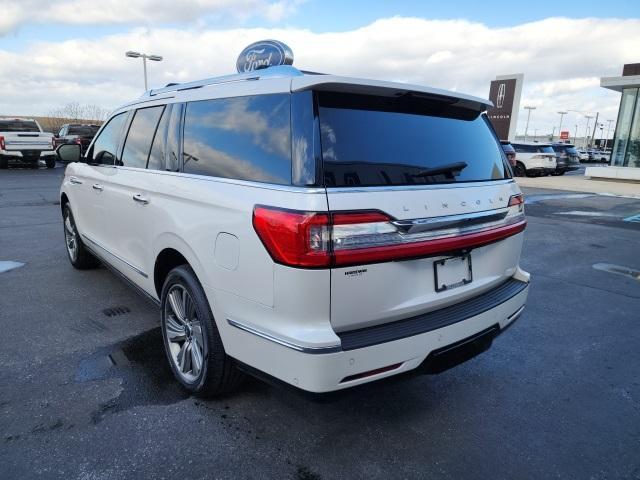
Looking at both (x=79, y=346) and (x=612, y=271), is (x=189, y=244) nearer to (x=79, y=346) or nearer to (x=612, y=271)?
(x=79, y=346)

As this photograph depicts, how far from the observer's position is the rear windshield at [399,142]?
2.22m

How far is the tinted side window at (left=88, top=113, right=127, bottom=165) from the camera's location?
4.12 metres

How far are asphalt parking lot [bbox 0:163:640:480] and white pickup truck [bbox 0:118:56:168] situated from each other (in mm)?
16937

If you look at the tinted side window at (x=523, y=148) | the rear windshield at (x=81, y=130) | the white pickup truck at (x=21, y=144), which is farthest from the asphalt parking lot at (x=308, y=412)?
the rear windshield at (x=81, y=130)

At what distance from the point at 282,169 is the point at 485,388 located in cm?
207

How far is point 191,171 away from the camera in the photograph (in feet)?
9.41

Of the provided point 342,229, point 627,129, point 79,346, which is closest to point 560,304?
point 342,229

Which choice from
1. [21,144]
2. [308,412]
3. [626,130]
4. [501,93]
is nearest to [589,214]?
[308,412]

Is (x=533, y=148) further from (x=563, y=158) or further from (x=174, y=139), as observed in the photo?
(x=174, y=139)

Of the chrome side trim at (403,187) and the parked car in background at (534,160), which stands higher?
the chrome side trim at (403,187)

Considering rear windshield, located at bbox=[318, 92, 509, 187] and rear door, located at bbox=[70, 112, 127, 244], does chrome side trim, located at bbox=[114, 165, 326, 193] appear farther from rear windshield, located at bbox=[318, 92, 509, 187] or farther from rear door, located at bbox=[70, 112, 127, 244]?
rear door, located at bbox=[70, 112, 127, 244]

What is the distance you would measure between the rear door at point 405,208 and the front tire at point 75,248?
411 cm

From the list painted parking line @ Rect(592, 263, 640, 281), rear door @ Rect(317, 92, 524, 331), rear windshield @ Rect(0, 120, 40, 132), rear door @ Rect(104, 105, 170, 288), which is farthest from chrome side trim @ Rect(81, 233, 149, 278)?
rear windshield @ Rect(0, 120, 40, 132)

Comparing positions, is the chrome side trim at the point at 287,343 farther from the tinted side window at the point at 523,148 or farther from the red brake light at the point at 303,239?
the tinted side window at the point at 523,148
